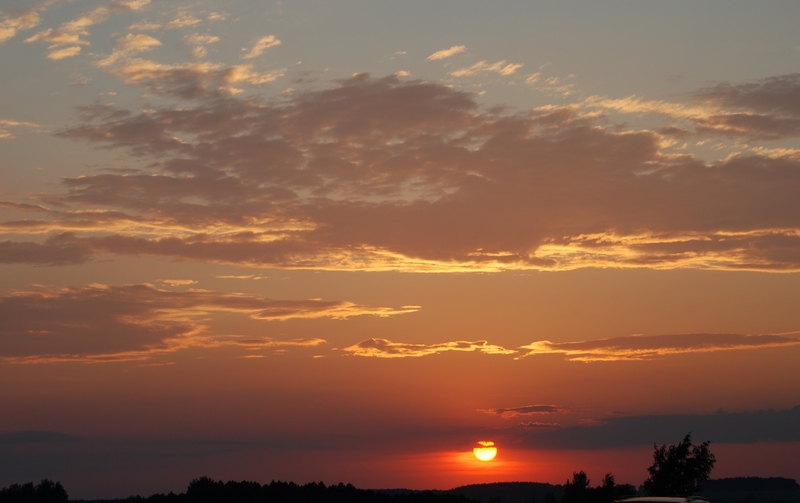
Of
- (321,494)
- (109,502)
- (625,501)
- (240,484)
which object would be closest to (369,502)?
(321,494)

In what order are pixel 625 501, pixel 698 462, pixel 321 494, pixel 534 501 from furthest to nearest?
pixel 321 494
pixel 534 501
pixel 698 462
pixel 625 501

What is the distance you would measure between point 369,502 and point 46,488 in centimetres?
5055

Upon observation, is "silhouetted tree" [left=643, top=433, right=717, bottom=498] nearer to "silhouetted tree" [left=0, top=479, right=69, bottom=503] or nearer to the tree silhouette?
the tree silhouette

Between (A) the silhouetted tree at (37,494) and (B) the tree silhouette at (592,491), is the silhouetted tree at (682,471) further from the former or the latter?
(A) the silhouetted tree at (37,494)

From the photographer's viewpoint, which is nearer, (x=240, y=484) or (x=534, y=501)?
(x=534, y=501)

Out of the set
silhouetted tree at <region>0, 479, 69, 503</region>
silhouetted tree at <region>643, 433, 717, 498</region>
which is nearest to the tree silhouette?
silhouetted tree at <region>643, 433, 717, 498</region>

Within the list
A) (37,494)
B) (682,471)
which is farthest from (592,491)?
(37,494)

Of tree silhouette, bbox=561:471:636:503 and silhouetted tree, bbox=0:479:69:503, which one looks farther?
silhouetted tree, bbox=0:479:69:503

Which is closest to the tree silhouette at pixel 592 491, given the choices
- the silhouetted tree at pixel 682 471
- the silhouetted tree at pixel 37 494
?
the silhouetted tree at pixel 682 471

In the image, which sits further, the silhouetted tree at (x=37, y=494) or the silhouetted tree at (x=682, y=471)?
the silhouetted tree at (x=37, y=494)

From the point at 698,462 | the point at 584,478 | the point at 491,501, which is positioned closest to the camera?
the point at 698,462

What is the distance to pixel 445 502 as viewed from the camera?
108 metres

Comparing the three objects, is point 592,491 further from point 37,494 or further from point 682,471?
point 37,494

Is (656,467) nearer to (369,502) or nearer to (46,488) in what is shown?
(369,502)
